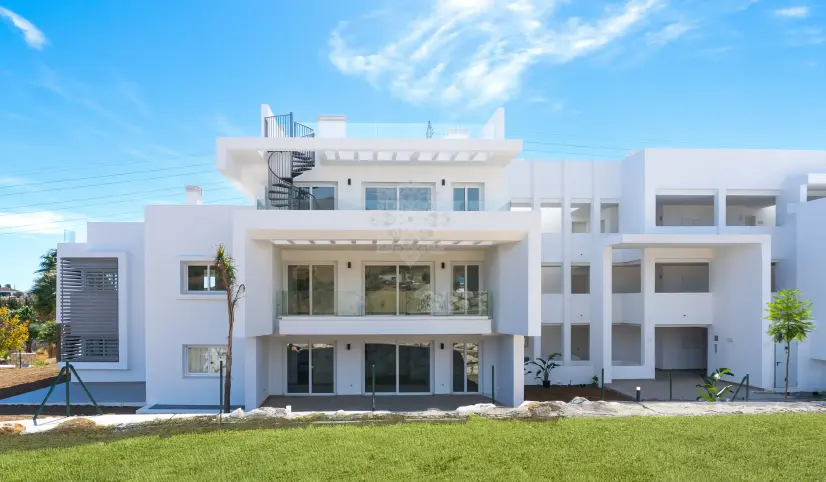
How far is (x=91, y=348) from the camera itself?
15852mm

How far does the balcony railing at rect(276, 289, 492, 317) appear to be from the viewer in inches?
551

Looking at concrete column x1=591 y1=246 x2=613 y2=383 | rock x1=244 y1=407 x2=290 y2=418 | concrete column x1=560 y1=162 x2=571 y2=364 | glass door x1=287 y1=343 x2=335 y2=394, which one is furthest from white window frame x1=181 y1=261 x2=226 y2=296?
concrete column x1=591 y1=246 x2=613 y2=383

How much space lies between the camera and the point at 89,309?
1587cm

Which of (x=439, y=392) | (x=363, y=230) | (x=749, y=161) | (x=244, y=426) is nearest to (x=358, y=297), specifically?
(x=363, y=230)

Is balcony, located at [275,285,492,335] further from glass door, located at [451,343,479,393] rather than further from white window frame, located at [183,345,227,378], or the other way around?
white window frame, located at [183,345,227,378]

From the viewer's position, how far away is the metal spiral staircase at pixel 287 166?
47.2ft

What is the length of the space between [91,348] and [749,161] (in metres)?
23.6

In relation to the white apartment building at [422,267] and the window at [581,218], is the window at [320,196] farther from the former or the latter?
the window at [581,218]

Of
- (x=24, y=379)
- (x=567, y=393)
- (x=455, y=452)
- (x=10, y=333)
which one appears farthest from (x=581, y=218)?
(x=10, y=333)

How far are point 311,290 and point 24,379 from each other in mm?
11319

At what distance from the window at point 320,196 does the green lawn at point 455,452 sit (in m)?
7.53

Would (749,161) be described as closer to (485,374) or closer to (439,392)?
(485,374)

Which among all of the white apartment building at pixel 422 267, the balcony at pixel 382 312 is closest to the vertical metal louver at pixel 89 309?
the white apartment building at pixel 422 267

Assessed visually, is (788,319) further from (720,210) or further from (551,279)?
(551,279)
